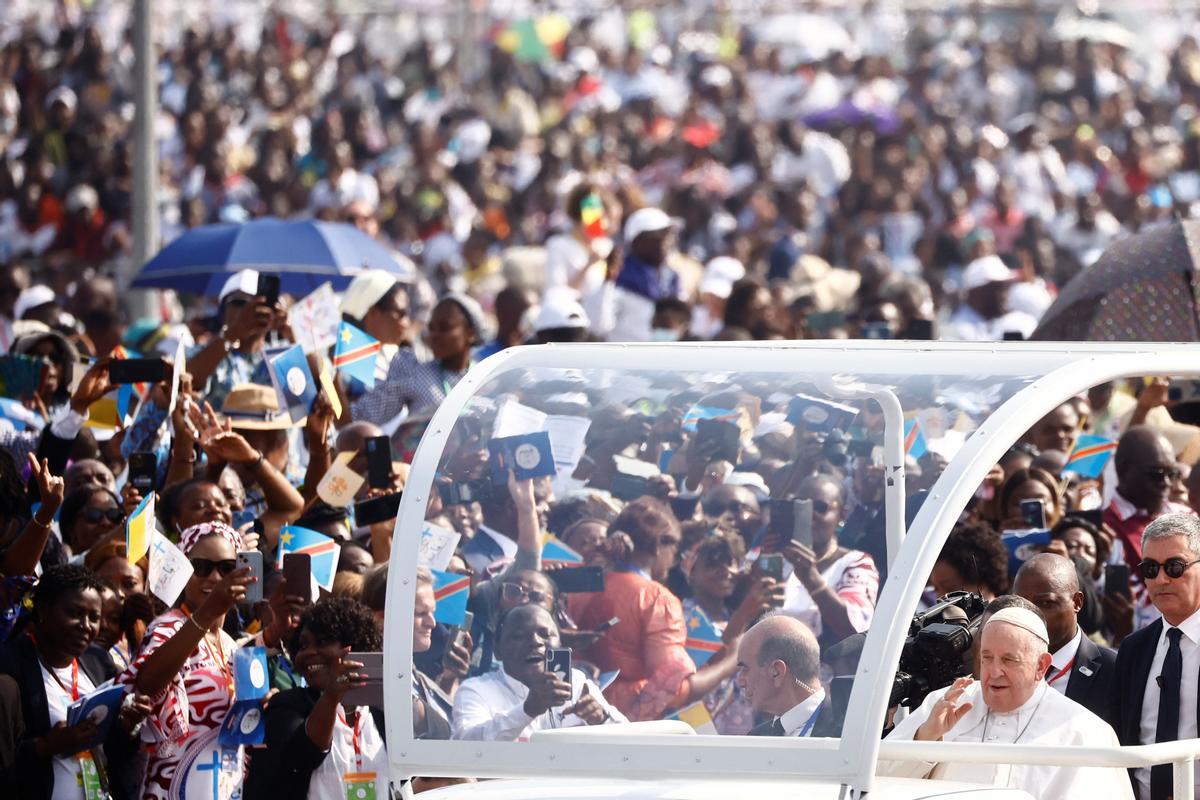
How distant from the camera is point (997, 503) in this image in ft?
33.7

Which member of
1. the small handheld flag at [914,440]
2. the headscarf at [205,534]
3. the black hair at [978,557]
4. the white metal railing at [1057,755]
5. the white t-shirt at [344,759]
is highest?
the small handheld flag at [914,440]

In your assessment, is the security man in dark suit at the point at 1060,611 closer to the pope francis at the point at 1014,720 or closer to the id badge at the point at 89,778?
the pope francis at the point at 1014,720

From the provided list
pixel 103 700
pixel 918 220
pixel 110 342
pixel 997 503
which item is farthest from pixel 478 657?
pixel 918 220

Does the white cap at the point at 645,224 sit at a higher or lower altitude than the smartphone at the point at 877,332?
higher

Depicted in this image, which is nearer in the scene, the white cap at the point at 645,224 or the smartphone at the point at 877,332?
the smartphone at the point at 877,332

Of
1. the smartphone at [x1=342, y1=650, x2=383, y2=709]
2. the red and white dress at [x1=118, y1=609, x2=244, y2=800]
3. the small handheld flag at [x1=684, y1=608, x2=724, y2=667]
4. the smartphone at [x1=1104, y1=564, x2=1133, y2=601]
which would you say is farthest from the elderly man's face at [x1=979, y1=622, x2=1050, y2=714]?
the red and white dress at [x1=118, y1=609, x2=244, y2=800]

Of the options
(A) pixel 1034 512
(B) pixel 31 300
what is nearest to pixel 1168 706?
(A) pixel 1034 512

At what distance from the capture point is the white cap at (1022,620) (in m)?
6.39

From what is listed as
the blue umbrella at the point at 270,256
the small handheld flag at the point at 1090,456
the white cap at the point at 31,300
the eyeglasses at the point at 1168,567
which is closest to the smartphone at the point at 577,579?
the eyeglasses at the point at 1168,567

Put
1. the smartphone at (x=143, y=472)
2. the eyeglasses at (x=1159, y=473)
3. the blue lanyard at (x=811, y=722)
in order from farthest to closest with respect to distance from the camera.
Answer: the eyeglasses at (x=1159, y=473), the smartphone at (x=143, y=472), the blue lanyard at (x=811, y=722)

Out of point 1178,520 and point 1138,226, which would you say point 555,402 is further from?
point 1138,226

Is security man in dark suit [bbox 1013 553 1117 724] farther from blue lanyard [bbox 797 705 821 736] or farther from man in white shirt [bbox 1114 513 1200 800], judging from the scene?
blue lanyard [bbox 797 705 821 736]

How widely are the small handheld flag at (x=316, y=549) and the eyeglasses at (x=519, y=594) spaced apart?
1884 millimetres

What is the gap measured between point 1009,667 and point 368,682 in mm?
1920
